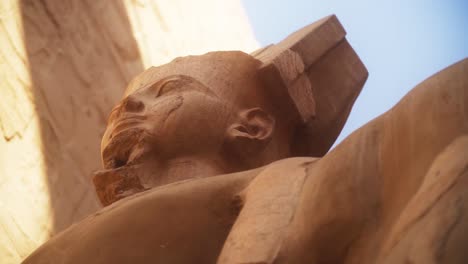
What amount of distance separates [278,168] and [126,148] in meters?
0.83

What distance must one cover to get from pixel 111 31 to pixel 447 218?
4411mm

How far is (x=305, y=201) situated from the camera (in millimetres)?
2059

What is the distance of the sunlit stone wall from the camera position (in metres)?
4.36

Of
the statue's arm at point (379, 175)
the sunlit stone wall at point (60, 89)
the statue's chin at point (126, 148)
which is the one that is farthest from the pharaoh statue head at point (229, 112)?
the sunlit stone wall at point (60, 89)

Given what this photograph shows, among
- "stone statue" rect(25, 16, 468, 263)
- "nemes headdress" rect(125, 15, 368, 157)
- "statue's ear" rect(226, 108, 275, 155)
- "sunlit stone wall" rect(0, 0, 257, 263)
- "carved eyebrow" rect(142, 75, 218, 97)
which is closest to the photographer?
"stone statue" rect(25, 16, 468, 263)

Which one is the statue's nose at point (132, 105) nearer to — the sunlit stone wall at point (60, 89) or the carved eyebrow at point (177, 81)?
the carved eyebrow at point (177, 81)

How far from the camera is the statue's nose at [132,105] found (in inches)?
125

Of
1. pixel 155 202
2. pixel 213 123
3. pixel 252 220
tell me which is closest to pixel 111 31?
pixel 213 123

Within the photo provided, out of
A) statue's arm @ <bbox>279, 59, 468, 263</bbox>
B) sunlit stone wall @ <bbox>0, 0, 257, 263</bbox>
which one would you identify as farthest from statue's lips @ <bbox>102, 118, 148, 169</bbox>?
sunlit stone wall @ <bbox>0, 0, 257, 263</bbox>

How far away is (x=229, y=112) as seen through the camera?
326 cm

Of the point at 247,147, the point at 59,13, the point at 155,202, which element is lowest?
the point at 247,147

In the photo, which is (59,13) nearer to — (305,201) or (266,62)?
(266,62)

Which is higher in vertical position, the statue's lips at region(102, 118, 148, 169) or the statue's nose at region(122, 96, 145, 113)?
the statue's nose at region(122, 96, 145, 113)

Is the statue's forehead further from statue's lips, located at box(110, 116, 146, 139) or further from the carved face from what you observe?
statue's lips, located at box(110, 116, 146, 139)
